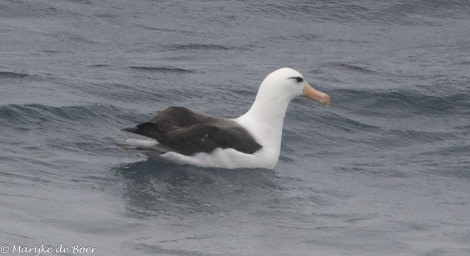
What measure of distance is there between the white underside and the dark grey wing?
0.06m

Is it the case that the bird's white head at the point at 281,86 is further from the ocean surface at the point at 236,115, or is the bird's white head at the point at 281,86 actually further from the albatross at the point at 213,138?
the ocean surface at the point at 236,115

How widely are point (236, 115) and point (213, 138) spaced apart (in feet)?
9.42

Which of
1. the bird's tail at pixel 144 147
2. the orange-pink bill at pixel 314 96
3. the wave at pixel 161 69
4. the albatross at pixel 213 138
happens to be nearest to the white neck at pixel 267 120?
the albatross at pixel 213 138

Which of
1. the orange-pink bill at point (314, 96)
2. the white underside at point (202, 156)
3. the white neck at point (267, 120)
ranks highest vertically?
the orange-pink bill at point (314, 96)

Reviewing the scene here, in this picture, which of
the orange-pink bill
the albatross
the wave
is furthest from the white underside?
the wave

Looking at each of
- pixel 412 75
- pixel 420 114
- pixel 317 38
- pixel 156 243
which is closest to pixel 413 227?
pixel 156 243

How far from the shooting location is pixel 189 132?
13.2 m

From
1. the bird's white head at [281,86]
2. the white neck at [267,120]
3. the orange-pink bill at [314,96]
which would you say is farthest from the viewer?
the orange-pink bill at [314,96]

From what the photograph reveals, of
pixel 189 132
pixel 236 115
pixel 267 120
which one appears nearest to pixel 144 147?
pixel 189 132

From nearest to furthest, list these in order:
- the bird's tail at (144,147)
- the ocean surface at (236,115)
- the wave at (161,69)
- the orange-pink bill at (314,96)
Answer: the ocean surface at (236,115)
the bird's tail at (144,147)
the orange-pink bill at (314,96)
the wave at (161,69)

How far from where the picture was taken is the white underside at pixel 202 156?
43.3 ft

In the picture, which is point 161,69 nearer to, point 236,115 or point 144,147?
point 236,115

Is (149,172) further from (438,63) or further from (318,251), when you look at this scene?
(438,63)

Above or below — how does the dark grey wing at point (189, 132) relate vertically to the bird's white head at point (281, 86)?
below
